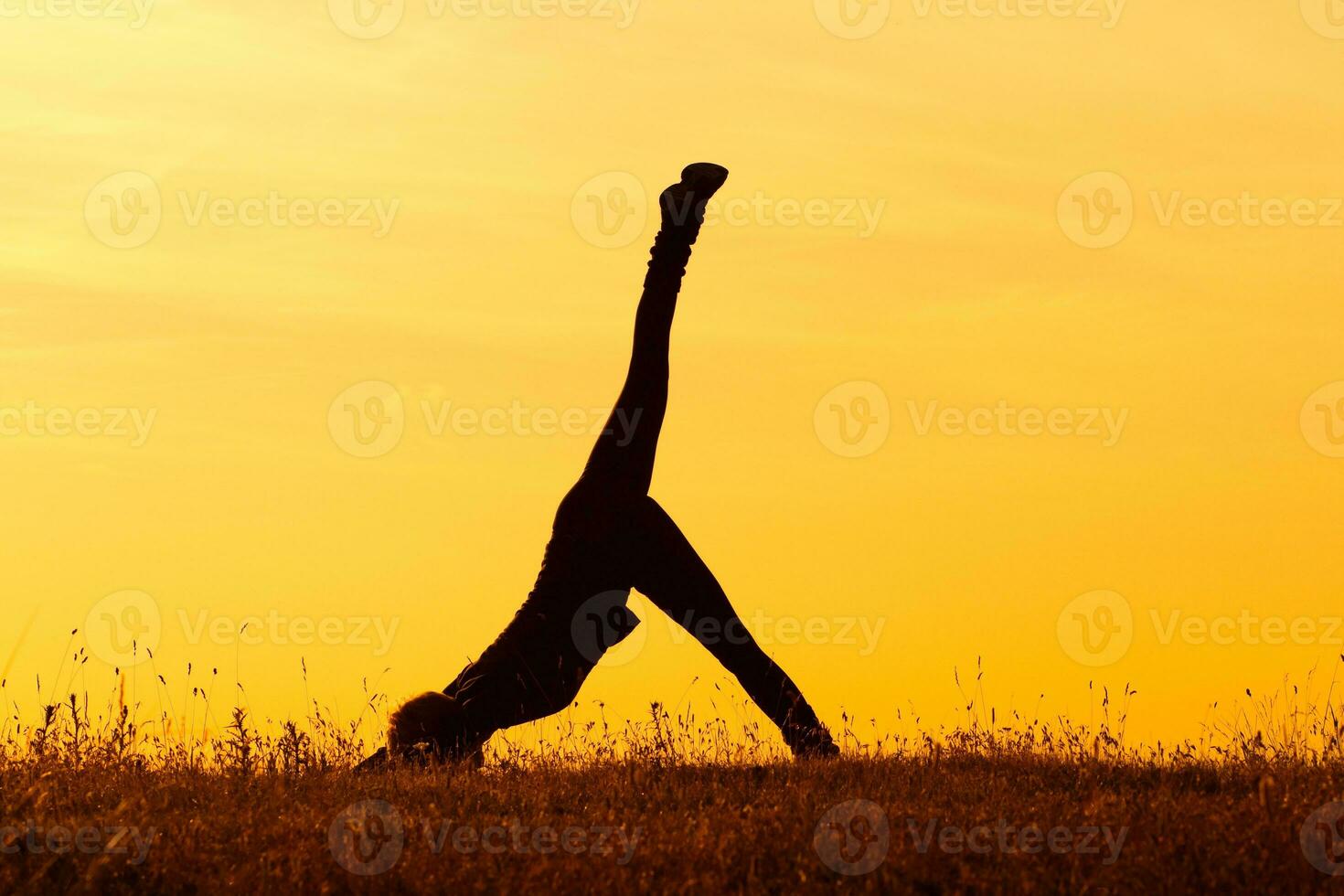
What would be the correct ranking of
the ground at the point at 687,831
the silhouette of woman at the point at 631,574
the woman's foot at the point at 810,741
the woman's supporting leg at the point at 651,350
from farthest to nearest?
the woman's supporting leg at the point at 651,350, the silhouette of woman at the point at 631,574, the woman's foot at the point at 810,741, the ground at the point at 687,831

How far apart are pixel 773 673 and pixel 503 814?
143 inches

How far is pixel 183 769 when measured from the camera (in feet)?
36.7

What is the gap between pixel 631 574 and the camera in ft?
41.2

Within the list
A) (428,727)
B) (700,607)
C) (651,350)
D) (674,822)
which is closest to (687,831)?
(674,822)

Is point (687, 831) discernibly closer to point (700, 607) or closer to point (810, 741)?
point (810, 741)

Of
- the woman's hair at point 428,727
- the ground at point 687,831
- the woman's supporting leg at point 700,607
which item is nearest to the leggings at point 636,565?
the woman's supporting leg at point 700,607

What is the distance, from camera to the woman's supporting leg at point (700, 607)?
12453 millimetres

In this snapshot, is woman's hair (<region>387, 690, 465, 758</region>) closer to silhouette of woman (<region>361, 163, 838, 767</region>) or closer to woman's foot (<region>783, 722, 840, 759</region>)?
silhouette of woman (<region>361, 163, 838, 767</region>)

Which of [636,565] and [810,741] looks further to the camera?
[636,565]

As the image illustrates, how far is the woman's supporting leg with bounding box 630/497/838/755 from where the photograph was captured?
1245 cm

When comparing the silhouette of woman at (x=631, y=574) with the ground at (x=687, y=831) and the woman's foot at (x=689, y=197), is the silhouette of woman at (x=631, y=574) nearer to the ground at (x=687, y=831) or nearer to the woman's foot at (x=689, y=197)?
the woman's foot at (x=689, y=197)

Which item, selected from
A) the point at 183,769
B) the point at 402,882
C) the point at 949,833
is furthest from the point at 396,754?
the point at 949,833

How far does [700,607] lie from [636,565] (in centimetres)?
61

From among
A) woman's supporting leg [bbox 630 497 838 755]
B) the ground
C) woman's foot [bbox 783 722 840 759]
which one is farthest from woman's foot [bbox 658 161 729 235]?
the ground
